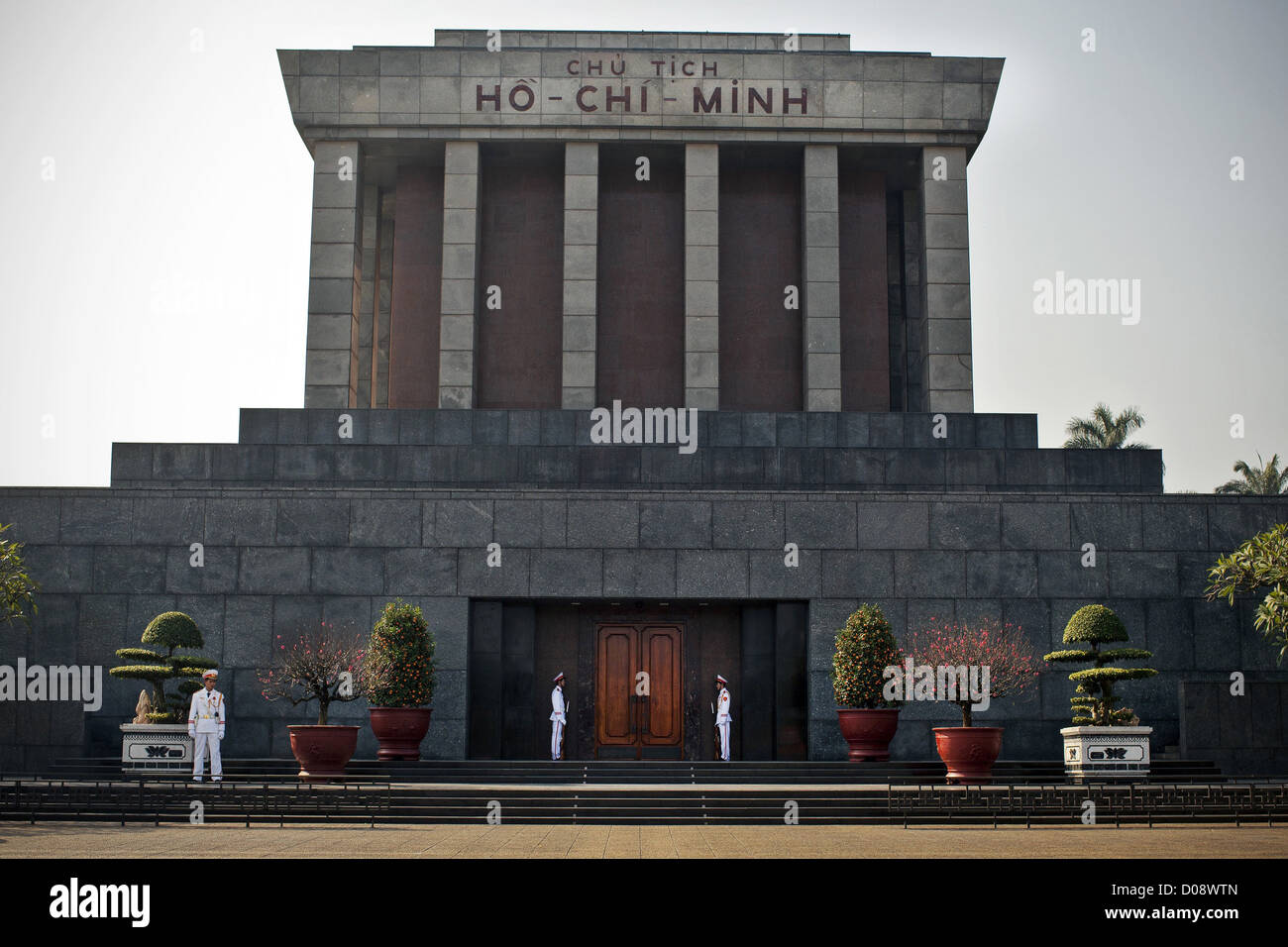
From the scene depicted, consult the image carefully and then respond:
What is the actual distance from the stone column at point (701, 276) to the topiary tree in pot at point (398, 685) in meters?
10.8

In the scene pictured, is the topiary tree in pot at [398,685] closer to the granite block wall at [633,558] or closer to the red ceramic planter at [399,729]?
the red ceramic planter at [399,729]

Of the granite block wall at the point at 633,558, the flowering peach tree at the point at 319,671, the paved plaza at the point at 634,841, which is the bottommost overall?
the paved plaza at the point at 634,841

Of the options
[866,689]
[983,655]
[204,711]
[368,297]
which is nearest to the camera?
[204,711]

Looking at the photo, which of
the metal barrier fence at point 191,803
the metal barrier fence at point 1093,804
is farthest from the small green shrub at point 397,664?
the metal barrier fence at point 1093,804

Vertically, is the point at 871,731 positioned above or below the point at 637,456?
below

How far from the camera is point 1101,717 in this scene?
904 inches

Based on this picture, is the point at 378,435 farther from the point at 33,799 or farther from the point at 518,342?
the point at 33,799

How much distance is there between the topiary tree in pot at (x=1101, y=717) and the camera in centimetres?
2253

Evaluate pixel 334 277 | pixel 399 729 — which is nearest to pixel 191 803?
pixel 399 729

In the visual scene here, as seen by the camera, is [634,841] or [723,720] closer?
[634,841]

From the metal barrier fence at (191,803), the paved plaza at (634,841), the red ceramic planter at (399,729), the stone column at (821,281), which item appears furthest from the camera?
the stone column at (821,281)

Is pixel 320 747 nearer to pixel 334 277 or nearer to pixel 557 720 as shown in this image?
pixel 557 720

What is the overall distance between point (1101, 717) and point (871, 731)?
146 inches

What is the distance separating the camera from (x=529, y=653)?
2706 centimetres
